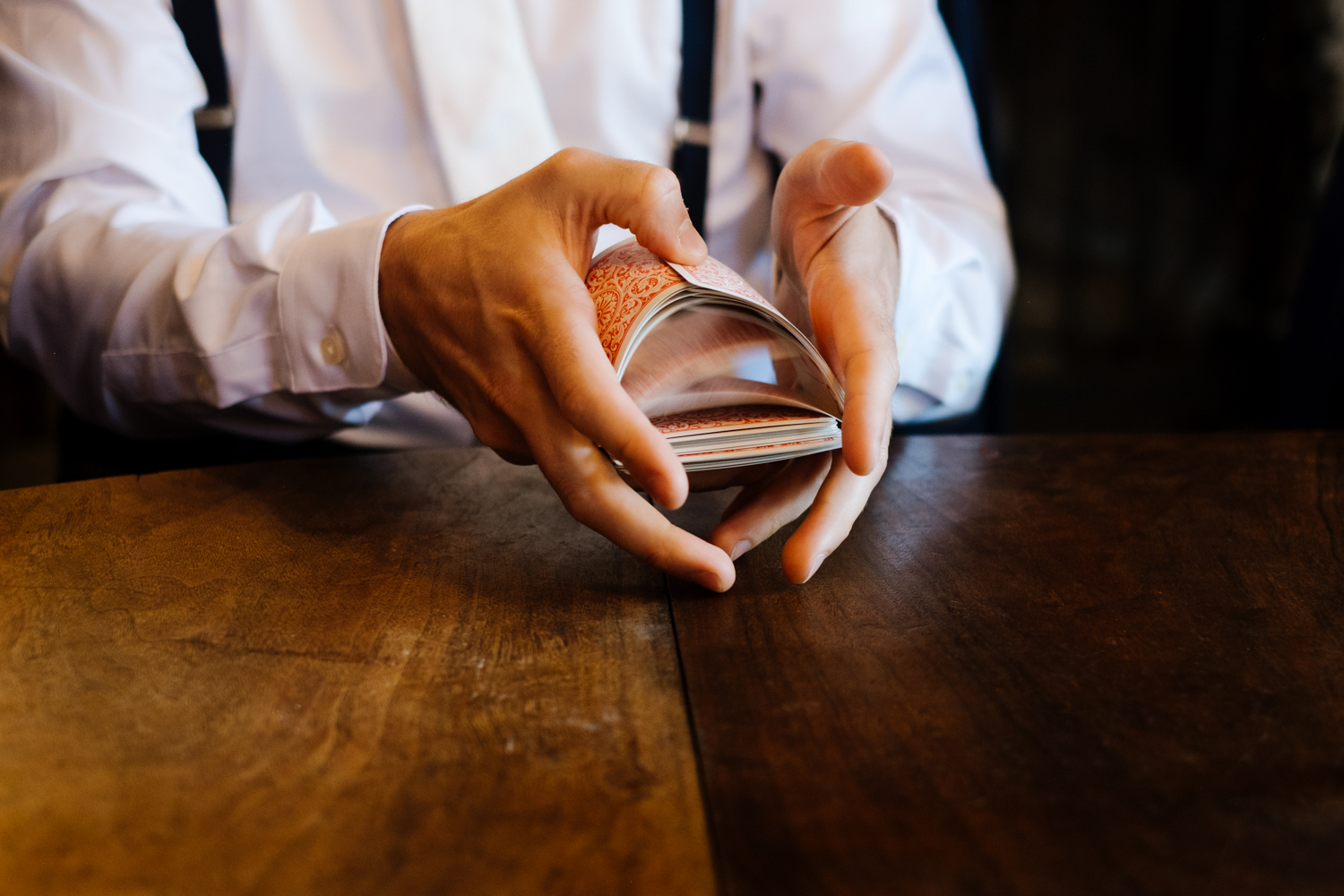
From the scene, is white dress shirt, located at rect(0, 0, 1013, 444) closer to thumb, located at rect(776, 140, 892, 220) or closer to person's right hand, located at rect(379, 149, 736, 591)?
person's right hand, located at rect(379, 149, 736, 591)

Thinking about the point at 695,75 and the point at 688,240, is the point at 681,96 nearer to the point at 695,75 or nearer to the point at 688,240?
the point at 695,75

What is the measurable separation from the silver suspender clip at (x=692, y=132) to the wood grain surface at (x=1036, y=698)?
0.70m

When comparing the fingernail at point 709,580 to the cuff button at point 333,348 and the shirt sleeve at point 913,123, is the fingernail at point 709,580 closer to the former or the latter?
the cuff button at point 333,348

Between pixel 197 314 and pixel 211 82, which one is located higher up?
pixel 211 82

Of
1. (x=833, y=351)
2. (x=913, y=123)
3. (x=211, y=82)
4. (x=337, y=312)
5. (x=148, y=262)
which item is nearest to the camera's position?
(x=833, y=351)

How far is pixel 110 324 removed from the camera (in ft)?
3.53

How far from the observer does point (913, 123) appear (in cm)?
143

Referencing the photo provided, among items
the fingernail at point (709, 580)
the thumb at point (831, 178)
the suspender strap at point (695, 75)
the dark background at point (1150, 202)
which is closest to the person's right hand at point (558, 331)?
the fingernail at point (709, 580)

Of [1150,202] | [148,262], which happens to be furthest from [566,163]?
[1150,202]

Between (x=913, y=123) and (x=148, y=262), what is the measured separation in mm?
1061

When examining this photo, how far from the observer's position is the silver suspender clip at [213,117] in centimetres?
127

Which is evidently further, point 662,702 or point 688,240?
point 688,240

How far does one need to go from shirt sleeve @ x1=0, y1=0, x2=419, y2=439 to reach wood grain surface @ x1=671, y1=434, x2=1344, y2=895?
1.43 ft

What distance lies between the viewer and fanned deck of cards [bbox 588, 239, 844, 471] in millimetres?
639
